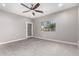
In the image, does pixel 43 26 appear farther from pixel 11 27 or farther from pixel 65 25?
pixel 11 27

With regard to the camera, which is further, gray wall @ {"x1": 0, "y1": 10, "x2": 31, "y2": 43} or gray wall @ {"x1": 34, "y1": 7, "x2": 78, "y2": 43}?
gray wall @ {"x1": 0, "y1": 10, "x2": 31, "y2": 43}

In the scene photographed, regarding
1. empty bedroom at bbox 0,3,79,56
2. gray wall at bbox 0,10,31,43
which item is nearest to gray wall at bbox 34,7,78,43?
empty bedroom at bbox 0,3,79,56

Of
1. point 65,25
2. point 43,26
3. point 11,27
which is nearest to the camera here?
point 65,25

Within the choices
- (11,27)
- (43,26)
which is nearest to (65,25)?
(43,26)

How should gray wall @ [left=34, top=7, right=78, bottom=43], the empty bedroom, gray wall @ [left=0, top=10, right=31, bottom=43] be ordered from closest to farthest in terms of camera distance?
the empty bedroom, gray wall @ [left=34, top=7, right=78, bottom=43], gray wall @ [left=0, top=10, right=31, bottom=43]

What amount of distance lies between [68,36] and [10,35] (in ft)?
15.4

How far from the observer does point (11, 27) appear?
4.83 meters

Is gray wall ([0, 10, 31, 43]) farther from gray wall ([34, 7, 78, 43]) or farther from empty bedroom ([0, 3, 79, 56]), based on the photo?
gray wall ([34, 7, 78, 43])

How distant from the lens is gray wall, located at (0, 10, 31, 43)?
4264mm

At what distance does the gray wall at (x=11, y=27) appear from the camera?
4.26 meters

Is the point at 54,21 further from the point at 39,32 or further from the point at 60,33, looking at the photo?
the point at 39,32

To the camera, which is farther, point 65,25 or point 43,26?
point 43,26

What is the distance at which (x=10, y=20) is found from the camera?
4.77 metres

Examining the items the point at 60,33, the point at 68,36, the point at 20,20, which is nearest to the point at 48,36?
the point at 60,33
